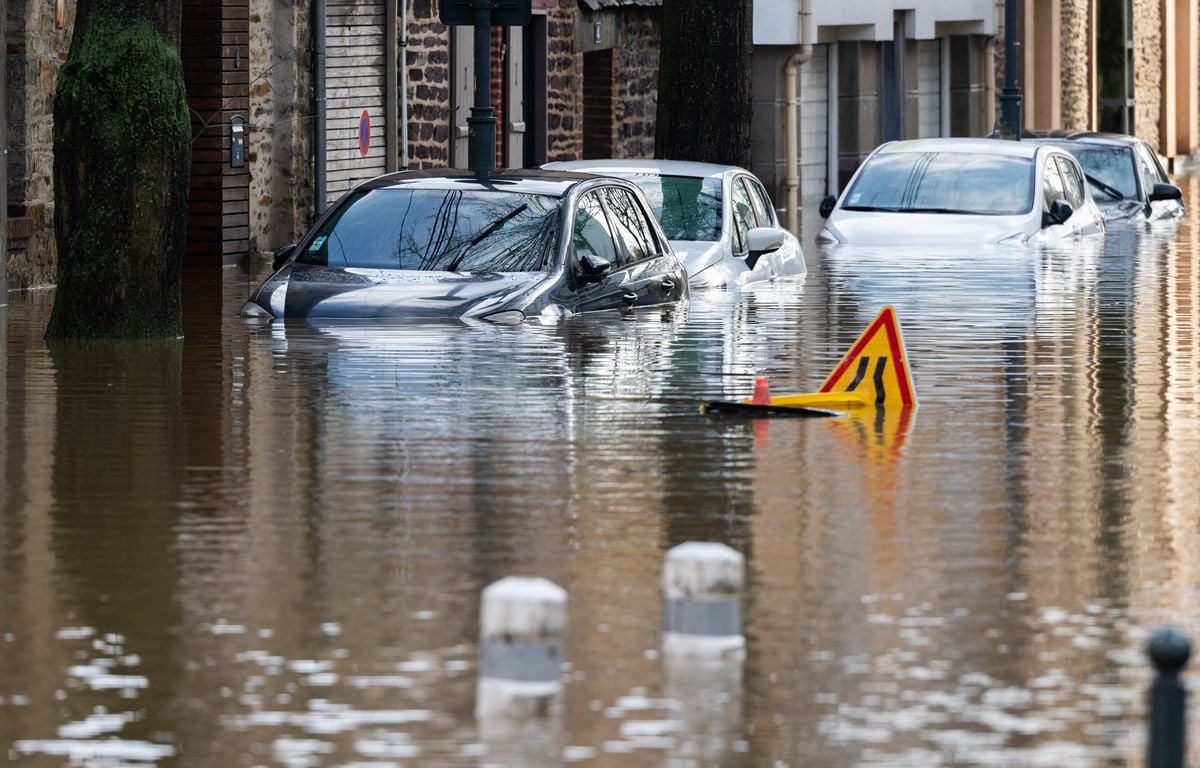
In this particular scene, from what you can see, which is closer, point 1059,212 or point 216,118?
point 1059,212

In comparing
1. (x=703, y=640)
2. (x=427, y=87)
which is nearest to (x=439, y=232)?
(x=703, y=640)

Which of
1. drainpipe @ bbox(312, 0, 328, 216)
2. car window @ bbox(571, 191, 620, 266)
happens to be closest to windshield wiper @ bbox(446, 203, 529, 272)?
car window @ bbox(571, 191, 620, 266)

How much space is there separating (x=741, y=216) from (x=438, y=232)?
5257 mm

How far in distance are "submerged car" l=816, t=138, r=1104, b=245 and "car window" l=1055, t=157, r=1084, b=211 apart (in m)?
0.46

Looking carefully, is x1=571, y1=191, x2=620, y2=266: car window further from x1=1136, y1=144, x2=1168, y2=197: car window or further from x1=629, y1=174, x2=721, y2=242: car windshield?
x1=1136, y1=144, x2=1168, y2=197: car window

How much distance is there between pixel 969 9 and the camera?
51344 mm

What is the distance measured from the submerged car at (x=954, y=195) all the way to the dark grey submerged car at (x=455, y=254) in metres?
8.48

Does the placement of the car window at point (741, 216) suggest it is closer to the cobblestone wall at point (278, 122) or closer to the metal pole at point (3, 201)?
the metal pole at point (3, 201)

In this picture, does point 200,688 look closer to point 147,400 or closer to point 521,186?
point 147,400

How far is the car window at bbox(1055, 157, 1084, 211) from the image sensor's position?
27203mm

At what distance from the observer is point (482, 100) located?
21.0m

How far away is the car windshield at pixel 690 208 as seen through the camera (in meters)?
21.1

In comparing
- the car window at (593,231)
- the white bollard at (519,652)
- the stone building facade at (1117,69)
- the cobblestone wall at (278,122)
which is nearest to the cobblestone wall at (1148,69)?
the stone building facade at (1117,69)

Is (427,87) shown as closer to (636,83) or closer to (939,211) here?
(939,211)
